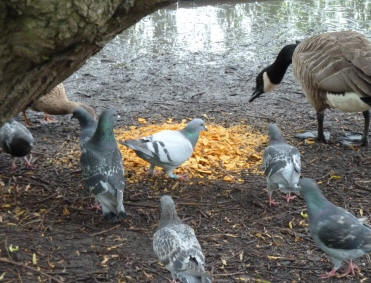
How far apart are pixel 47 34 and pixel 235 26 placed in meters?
10.1

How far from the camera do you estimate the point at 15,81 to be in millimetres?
2957

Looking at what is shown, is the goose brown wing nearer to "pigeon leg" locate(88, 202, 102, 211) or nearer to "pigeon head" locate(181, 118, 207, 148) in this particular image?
"pigeon head" locate(181, 118, 207, 148)

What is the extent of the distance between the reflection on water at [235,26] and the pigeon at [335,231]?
21.3 ft

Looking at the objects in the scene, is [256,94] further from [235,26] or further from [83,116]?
[235,26]

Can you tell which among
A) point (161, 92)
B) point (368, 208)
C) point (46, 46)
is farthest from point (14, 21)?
point (161, 92)

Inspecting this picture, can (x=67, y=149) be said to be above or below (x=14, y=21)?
below

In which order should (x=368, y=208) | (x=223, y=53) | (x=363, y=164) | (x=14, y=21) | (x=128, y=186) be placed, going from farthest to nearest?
1. (x=223, y=53)
2. (x=363, y=164)
3. (x=128, y=186)
4. (x=368, y=208)
5. (x=14, y=21)

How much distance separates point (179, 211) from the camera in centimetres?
538

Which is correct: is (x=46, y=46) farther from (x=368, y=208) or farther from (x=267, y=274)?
(x=368, y=208)

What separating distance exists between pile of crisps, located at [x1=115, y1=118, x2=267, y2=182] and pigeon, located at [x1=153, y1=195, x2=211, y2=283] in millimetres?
1891

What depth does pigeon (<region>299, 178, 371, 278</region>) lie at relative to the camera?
4.16 meters

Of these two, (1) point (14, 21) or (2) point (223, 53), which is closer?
(1) point (14, 21)

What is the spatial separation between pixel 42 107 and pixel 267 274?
4387 millimetres

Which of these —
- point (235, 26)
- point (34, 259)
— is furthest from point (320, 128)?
point (235, 26)
